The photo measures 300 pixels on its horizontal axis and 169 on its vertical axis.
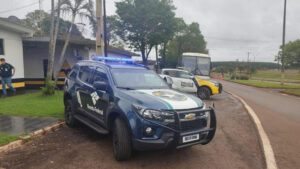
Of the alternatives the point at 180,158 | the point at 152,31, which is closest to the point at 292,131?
the point at 180,158

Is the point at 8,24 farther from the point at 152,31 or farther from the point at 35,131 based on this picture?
the point at 152,31

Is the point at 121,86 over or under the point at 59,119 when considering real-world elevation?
over

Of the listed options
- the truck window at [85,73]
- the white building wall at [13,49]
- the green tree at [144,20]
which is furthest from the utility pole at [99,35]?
the green tree at [144,20]

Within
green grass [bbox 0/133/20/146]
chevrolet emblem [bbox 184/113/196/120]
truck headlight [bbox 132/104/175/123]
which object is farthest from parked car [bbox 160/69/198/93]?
truck headlight [bbox 132/104/175/123]

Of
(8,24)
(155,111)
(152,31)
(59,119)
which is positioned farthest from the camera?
(152,31)

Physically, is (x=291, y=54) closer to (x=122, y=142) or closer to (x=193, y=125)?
(x=193, y=125)

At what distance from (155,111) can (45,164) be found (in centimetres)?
215

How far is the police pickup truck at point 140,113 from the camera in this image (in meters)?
3.47

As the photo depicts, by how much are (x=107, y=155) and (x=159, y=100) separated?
1.55 metres

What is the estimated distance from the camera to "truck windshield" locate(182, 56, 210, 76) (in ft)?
53.1

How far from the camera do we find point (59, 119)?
6445 millimetres

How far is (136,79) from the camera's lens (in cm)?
480

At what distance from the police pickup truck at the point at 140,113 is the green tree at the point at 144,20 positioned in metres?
22.9

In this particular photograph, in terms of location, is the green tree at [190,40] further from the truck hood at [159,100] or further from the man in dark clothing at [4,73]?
the truck hood at [159,100]
